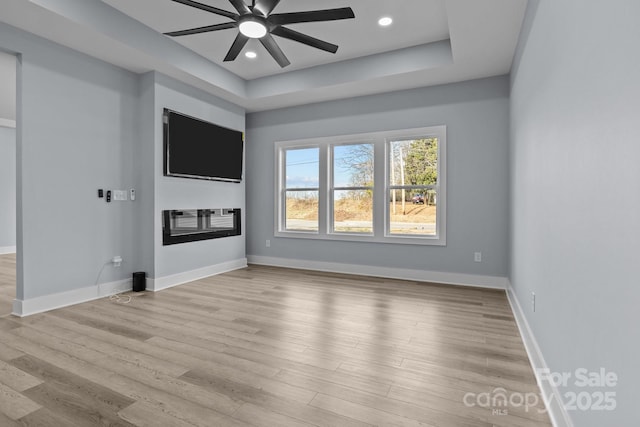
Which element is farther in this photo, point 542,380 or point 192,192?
point 192,192

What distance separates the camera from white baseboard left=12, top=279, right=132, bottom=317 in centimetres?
321

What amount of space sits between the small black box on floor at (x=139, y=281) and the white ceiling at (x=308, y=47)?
257 cm

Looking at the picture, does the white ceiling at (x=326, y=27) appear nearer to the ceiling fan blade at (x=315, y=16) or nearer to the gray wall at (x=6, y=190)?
the ceiling fan blade at (x=315, y=16)

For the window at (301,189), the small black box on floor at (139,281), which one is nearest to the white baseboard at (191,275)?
the small black box on floor at (139,281)

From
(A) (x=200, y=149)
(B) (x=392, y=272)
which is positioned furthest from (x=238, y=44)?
(B) (x=392, y=272)

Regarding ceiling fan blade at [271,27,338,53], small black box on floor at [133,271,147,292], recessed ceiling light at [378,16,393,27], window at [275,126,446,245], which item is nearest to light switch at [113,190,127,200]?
small black box on floor at [133,271,147,292]

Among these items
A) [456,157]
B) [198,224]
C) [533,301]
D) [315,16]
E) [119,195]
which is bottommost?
[533,301]

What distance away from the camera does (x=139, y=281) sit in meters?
4.13

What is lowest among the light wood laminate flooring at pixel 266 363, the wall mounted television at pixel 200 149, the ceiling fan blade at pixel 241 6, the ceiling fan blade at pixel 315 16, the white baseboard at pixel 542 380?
the light wood laminate flooring at pixel 266 363

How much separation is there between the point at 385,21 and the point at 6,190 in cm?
873

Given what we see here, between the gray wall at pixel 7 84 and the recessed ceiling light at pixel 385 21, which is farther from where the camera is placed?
the gray wall at pixel 7 84

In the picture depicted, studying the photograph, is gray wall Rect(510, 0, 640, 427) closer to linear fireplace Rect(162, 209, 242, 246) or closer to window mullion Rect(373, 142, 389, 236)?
window mullion Rect(373, 142, 389, 236)

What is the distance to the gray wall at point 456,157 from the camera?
4262 mm

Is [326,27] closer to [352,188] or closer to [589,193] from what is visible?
[352,188]
